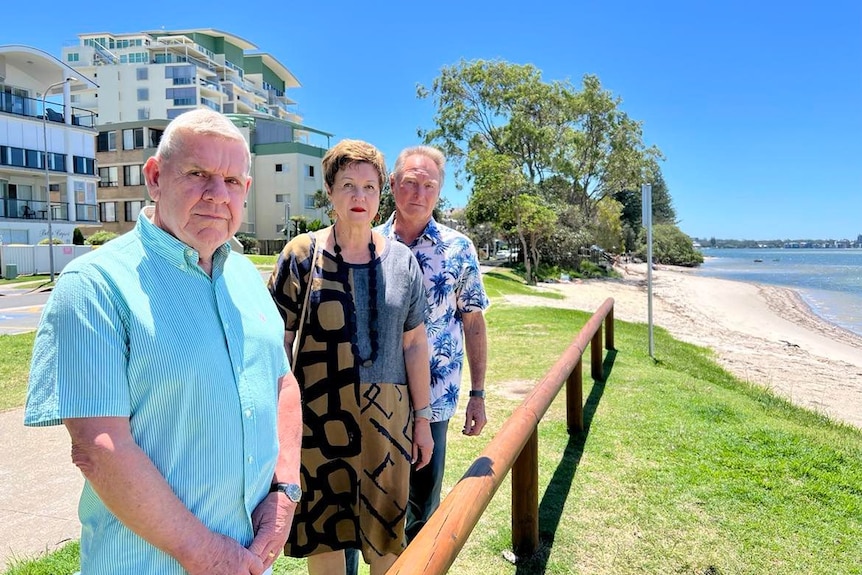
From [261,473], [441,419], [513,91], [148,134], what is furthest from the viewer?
[148,134]

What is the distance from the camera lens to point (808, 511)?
12.4ft

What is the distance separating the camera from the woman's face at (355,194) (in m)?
2.24

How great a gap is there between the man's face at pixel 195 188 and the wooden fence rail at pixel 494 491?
1020 millimetres

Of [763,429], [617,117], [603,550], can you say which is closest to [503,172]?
[617,117]

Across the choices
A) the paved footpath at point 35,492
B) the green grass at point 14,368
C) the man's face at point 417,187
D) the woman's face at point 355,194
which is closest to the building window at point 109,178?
the green grass at point 14,368

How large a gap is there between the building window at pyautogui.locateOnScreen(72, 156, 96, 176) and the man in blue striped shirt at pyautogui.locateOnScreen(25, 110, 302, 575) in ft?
124

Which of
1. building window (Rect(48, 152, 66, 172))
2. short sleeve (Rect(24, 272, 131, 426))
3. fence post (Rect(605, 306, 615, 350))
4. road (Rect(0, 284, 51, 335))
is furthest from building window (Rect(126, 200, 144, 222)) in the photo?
short sleeve (Rect(24, 272, 131, 426))

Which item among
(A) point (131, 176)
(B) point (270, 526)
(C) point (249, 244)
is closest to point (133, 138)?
(A) point (131, 176)

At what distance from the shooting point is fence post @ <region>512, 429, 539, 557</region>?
126 inches

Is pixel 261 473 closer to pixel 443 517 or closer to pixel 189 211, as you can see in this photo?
pixel 443 517

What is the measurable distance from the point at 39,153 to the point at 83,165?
2.52 m

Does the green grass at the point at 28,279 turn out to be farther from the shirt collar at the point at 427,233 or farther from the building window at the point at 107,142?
the shirt collar at the point at 427,233

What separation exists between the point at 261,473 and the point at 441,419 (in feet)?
4.07

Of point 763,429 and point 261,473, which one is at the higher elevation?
point 261,473
